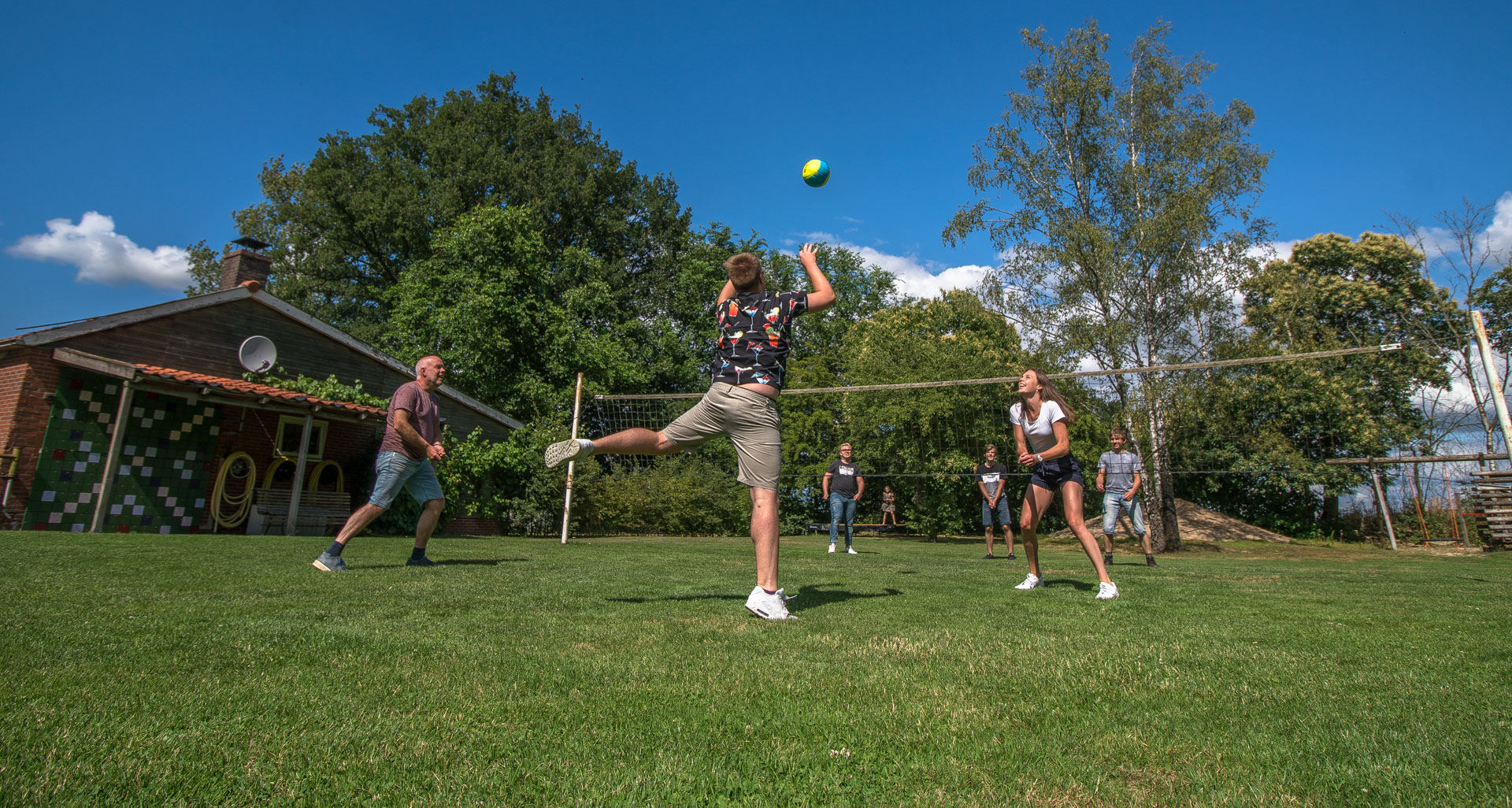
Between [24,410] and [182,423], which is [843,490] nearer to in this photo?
[182,423]

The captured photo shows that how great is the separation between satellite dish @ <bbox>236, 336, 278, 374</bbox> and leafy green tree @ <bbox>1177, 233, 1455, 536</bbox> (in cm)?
2134

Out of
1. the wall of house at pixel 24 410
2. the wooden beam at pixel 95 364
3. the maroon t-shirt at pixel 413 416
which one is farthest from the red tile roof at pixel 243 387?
the maroon t-shirt at pixel 413 416

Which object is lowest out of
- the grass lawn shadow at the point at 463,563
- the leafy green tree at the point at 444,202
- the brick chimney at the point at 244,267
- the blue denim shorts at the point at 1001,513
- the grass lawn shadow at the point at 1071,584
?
the grass lawn shadow at the point at 463,563

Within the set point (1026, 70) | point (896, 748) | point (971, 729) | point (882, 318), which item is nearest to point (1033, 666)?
point (971, 729)

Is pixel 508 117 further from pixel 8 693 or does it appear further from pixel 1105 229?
pixel 8 693

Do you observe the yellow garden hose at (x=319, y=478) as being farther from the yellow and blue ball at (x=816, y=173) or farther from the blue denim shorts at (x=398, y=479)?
the yellow and blue ball at (x=816, y=173)

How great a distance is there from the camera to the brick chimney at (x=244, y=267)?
58.2ft

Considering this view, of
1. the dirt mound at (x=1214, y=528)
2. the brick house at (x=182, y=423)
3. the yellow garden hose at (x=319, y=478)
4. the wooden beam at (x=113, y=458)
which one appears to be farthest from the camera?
the dirt mound at (x=1214, y=528)

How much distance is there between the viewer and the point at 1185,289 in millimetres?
20500

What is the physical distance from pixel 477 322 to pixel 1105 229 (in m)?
19.1

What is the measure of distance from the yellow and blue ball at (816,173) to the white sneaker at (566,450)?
296 centimetres

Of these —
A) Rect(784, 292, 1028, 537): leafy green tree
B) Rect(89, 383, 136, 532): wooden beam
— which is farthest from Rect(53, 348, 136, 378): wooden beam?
Rect(784, 292, 1028, 537): leafy green tree

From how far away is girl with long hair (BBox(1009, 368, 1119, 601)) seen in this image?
623 cm

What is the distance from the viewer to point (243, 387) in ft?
45.7
